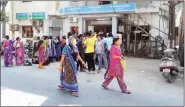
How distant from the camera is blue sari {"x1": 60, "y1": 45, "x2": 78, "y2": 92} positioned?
6824mm

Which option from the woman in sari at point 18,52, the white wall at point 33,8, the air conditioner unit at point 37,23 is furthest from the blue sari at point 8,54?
the air conditioner unit at point 37,23

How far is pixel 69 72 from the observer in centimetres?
685

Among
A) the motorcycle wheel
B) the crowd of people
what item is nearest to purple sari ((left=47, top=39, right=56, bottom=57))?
the crowd of people

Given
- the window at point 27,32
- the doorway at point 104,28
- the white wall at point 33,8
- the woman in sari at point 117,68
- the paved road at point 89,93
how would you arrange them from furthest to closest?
the window at point 27,32, the white wall at point 33,8, the doorway at point 104,28, the woman in sari at point 117,68, the paved road at point 89,93

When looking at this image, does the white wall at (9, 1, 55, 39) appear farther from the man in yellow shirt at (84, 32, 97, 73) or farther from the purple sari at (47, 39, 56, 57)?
the man in yellow shirt at (84, 32, 97, 73)

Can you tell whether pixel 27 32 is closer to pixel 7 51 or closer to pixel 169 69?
pixel 7 51

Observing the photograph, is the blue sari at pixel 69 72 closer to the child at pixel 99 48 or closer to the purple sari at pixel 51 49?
the child at pixel 99 48

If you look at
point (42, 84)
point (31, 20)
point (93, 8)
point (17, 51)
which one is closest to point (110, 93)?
point (42, 84)

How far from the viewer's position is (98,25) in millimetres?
20688

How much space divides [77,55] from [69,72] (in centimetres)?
58

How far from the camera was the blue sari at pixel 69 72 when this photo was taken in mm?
6824

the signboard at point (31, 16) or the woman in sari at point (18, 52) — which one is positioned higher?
the signboard at point (31, 16)

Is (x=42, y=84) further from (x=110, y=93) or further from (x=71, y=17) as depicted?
(x=71, y=17)

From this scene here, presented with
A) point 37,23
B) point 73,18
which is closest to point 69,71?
point 73,18
